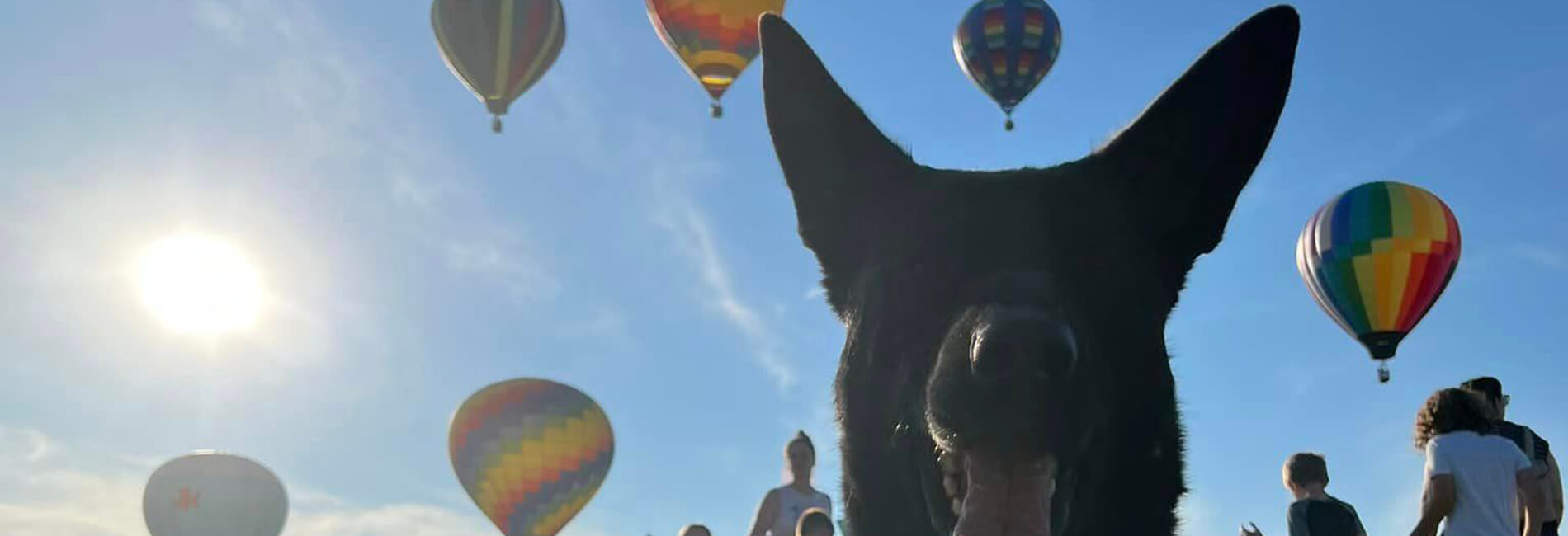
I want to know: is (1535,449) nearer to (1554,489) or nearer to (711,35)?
(1554,489)

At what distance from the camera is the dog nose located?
6.07 feet

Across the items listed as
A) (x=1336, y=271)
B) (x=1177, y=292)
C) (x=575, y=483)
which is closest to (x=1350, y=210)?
(x=1336, y=271)

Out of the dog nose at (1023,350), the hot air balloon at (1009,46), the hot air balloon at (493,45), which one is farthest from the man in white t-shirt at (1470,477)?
the hot air balloon at (1009,46)

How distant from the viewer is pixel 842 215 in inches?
103

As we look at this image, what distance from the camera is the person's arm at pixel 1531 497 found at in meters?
5.74

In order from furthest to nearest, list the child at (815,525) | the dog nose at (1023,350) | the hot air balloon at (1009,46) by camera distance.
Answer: the hot air balloon at (1009,46) → the child at (815,525) → the dog nose at (1023,350)

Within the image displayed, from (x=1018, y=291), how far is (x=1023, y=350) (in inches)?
7.9

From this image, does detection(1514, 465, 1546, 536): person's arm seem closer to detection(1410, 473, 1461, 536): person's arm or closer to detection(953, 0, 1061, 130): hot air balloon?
detection(1410, 473, 1461, 536): person's arm

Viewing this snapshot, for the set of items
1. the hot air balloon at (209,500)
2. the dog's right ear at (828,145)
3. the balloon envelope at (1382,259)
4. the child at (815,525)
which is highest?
the hot air balloon at (209,500)

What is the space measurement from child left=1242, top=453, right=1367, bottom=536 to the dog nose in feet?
18.5

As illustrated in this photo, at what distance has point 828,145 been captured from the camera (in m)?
2.61

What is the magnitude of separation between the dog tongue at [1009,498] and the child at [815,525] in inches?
241

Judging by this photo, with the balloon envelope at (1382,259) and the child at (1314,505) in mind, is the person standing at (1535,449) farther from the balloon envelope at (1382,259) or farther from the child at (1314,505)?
the balloon envelope at (1382,259)

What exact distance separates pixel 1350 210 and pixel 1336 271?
1033mm
